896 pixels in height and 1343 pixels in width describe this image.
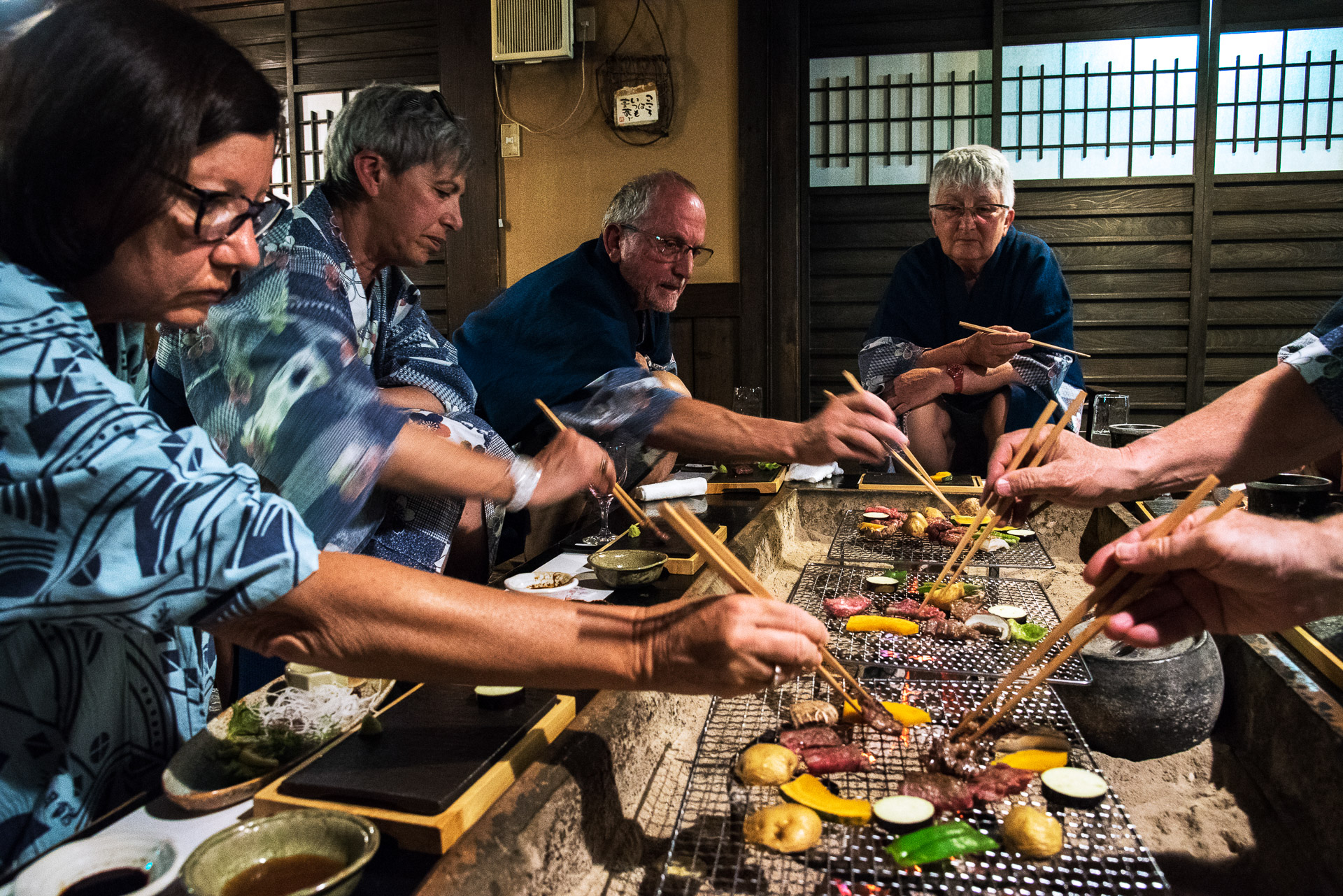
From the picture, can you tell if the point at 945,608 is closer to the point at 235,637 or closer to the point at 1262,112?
the point at 235,637

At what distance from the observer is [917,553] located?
3455 millimetres

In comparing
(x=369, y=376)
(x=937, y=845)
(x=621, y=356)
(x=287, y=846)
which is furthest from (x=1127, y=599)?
(x=621, y=356)

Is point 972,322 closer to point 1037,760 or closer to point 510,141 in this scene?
point 1037,760

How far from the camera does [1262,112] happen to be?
21.9ft

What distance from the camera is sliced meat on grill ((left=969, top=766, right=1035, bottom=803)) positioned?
5.77 ft

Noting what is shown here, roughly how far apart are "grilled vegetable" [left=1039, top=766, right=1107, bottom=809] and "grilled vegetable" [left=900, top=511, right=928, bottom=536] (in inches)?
72.3

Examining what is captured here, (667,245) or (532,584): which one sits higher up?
(667,245)

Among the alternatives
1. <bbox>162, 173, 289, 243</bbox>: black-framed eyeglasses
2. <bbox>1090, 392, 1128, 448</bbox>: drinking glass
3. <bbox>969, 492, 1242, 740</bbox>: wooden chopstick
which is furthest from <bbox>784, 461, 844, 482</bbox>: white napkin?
<bbox>162, 173, 289, 243</bbox>: black-framed eyeglasses

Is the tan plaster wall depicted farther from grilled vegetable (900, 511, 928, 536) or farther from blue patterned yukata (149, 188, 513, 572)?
blue patterned yukata (149, 188, 513, 572)

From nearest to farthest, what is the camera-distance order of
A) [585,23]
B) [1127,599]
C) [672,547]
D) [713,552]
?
1. [713,552]
2. [1127,599]
3. [672,547]
4. [585,23]

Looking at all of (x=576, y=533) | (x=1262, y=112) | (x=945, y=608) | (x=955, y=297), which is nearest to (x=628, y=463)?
(x=576, y=533)

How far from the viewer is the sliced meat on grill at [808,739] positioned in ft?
6.33

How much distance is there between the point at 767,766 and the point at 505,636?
0.70 metres

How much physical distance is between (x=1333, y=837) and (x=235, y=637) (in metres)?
1.99
